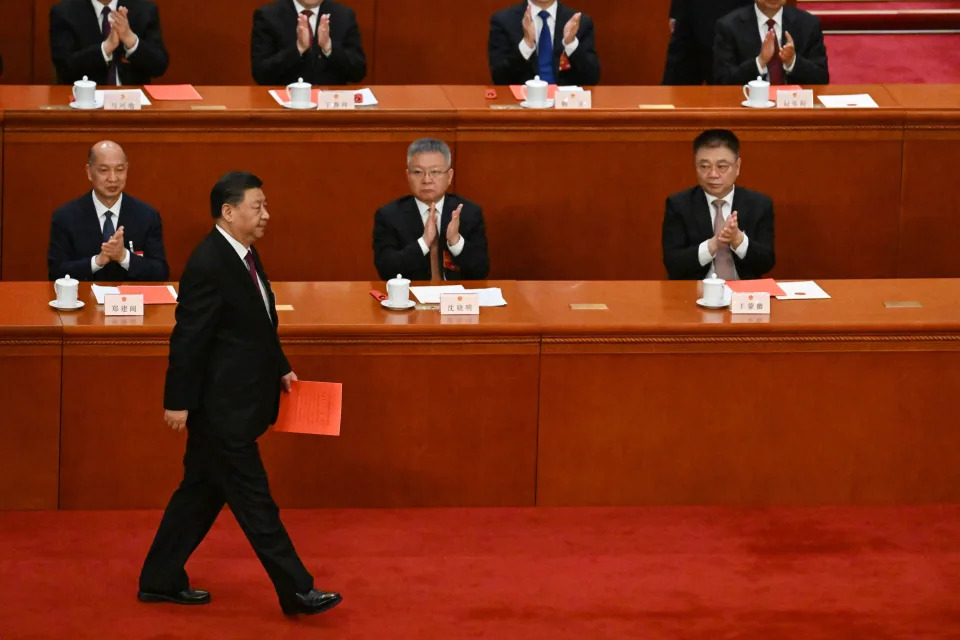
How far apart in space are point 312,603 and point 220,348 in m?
0.64

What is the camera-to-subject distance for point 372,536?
4.66 metres

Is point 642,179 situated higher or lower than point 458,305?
higher

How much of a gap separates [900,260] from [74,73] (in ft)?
10.8

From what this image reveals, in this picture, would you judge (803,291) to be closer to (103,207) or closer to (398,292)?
(398,292)

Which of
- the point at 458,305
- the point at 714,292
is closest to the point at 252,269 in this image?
the point at 458,305

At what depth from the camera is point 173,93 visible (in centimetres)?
647

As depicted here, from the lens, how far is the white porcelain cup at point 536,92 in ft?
20.9

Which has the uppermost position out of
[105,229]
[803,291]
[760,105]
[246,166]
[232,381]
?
[760,105]

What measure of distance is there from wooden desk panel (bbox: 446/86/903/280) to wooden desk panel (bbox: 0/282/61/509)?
2159mm

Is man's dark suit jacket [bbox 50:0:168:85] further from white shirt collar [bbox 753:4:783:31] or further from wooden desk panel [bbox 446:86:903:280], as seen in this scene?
white shirt collar [bbox 753:4:783:31]

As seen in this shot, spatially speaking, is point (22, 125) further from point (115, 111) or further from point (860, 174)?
point (860, 174)

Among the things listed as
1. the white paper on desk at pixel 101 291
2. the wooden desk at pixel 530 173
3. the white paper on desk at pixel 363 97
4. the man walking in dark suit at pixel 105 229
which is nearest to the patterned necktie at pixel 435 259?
the wooden desk at pixel 530 173

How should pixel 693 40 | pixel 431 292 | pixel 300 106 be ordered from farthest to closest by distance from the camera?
pixel 693 40, pixel 300 106, pixel 431 292

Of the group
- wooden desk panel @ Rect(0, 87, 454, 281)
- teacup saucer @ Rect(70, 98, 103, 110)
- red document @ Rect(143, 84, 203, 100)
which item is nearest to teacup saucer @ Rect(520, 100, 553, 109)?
wooden desk panel @ Rect(0, 87, 454, 281)
